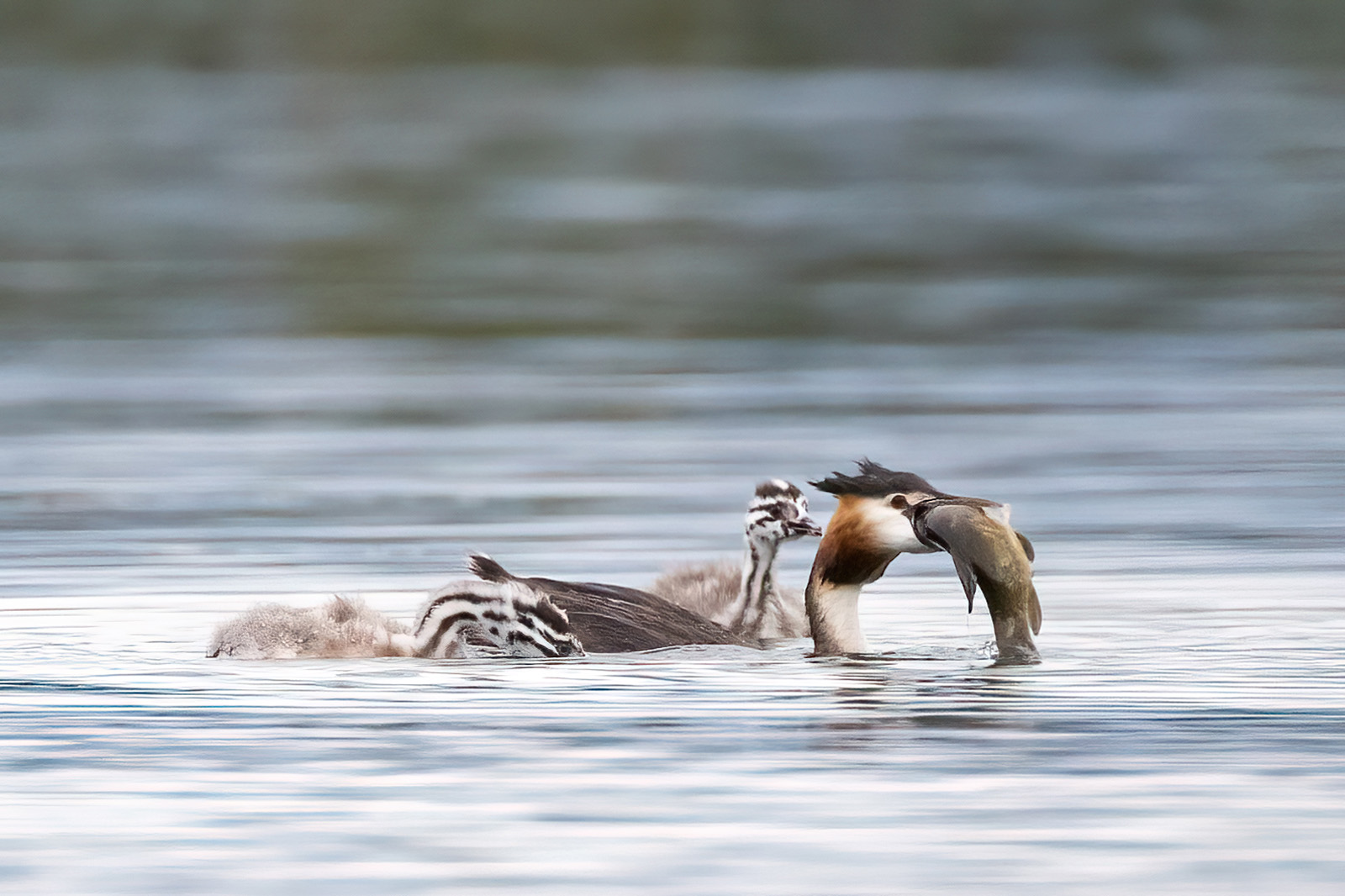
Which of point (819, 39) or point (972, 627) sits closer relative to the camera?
point (972, 627)

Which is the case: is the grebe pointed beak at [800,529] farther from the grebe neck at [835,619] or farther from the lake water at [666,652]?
the grebe neck at [835,619]

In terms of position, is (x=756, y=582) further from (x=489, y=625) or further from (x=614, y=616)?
(x=489, y=625)

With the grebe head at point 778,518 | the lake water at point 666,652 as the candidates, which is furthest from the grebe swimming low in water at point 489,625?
the grebe head at point 778,518

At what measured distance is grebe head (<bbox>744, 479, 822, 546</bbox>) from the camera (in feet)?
22.7

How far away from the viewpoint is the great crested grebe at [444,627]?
607 cm

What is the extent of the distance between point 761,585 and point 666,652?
72 centimetres

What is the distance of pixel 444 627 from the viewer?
614 cm

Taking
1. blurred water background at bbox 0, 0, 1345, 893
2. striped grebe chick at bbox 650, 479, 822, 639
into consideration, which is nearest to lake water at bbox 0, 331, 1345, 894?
blurred water background at bbox 0, 0, 1345, 893

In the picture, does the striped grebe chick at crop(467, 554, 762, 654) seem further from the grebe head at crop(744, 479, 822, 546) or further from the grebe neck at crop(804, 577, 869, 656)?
the grebe head at crop(744, 479, 822, 546)

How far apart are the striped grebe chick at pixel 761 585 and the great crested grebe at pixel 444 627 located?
31.4 inches

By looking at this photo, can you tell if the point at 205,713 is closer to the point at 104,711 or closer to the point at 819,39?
the point at 104,711

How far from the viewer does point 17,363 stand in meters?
12.6

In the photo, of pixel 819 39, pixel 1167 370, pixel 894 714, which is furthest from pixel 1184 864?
pixel 819 39

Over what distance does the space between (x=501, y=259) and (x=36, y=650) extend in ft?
36.7
